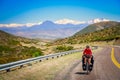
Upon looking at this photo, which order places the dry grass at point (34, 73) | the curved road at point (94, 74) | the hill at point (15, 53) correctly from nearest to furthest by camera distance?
the curved road at point (94, 74) < the dry grass at point (34, 73) < the hill at point (15, 53)

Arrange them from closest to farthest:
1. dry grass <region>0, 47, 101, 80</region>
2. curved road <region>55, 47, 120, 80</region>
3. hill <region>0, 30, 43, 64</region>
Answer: curved road <region>55, 47, 120, 80</region>, dry grass <region>0, 47, 101, 80</region>, hill <region>0, 30, 43, 64</region>

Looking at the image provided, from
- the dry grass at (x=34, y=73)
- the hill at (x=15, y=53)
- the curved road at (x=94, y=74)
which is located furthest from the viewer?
the hill at (x=15, y=53)

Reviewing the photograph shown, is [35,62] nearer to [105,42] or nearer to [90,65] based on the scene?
[90,65]

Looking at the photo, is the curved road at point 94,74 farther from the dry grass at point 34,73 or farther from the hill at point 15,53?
the hill at point 15,53

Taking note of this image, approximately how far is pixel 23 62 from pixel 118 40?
93.1 meters

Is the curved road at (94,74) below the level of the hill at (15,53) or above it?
below

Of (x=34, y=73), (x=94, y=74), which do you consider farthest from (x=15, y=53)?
(x=94, y=74)

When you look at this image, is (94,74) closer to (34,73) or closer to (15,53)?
(34,73)

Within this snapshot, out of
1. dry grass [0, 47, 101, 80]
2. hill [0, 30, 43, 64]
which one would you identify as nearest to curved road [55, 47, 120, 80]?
dry grass [0, 47, 101, 80]

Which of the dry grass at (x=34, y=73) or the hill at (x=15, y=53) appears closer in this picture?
the dry grass at (x=34, y=73)

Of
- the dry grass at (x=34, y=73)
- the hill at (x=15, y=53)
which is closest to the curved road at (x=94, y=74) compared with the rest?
the dry grass at (x=34, y=73)


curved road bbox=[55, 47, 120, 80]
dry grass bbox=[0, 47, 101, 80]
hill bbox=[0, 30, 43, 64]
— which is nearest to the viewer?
curved road bbox=[55, 47, 120, 80]

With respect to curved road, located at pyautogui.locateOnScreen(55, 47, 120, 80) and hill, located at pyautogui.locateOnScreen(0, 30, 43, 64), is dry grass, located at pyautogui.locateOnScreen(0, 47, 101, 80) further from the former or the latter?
hill, located at pyautogui.locateOnScreen(0, 30, 43, 64)

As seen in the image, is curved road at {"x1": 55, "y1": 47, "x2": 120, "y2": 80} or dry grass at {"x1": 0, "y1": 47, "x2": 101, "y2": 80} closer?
curved road at {"x1": 55, "y1": 47, "x2": 120, "y2": 80}
